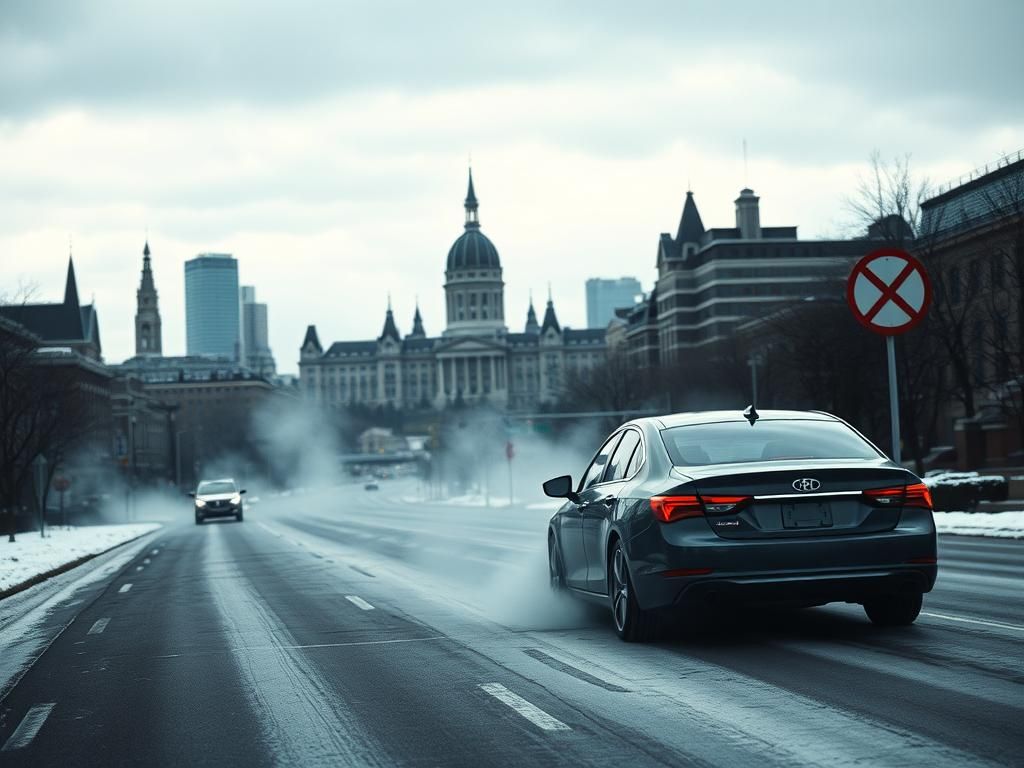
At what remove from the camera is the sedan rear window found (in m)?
10.1

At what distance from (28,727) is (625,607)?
405cm

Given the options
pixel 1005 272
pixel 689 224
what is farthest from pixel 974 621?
pixel 689 224

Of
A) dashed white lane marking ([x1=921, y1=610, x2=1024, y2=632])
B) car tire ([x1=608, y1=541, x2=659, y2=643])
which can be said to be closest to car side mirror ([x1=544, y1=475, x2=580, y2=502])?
car tire ([x1=608, y1=541, x2=659, y2=643])

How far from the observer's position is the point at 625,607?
34.2 ft

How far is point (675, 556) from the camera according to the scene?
951 centimetres

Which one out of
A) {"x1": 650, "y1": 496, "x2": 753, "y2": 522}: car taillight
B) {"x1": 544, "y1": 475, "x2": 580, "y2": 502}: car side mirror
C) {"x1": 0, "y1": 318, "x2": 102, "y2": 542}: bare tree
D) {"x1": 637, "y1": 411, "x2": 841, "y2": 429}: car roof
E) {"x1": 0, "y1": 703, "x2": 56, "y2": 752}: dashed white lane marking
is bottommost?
{"x1": 0, "y1": 703, "x2": 56, "y2": 752}: dashed white lane marking

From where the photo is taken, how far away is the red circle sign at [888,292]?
15891mm

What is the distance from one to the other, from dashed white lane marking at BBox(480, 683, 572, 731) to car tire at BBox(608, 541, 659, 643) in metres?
1.57

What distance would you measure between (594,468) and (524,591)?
9.11 feet

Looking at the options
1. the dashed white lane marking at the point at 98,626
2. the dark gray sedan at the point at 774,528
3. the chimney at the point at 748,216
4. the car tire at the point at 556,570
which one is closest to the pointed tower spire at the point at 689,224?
the chimney at the point at 748,216

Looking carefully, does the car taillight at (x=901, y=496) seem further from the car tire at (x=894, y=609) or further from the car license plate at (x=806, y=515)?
the car tire at (x=894, y=609)

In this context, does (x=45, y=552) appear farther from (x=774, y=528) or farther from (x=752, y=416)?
(x=774, y=528)

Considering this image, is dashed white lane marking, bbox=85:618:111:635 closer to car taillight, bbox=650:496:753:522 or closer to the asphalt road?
the asphalt road

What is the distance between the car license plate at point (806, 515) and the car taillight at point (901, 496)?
0.30 metres
